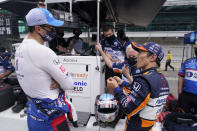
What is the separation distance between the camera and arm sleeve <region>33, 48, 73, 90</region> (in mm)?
1286

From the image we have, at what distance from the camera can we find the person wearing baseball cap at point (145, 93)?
4.17 ft

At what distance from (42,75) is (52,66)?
13 cm

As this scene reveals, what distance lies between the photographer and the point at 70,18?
110 inches

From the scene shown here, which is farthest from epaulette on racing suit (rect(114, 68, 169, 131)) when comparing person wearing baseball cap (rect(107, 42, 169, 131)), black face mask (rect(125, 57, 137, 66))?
black face mask (rect(125, 57, 137, 66))

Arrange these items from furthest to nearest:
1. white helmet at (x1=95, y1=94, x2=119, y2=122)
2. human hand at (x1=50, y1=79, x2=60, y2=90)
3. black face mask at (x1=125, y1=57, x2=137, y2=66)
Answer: black face mask at (x1=125, y1=57, x2=137, y2=66), white helmet at (x1=95, y1=94, x2=119, y2=122), human hand at (x1=50, y1=79, x2=60, y2=90)

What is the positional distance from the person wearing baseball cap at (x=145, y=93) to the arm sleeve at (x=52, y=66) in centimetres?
53

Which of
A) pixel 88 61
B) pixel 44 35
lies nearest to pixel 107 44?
pixel 88 61

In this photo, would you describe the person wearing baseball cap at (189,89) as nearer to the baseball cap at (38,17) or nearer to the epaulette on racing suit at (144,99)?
the epaulette on racing suit at (144,99)

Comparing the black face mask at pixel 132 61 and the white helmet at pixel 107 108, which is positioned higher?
the black face mask at pixel 132 61

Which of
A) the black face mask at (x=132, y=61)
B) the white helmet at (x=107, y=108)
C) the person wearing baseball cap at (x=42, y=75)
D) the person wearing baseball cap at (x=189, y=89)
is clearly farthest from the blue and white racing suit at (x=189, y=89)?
the person wearing baseball cap at (x=42, y=75)

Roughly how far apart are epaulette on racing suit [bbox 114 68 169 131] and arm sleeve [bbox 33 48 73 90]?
538 mm

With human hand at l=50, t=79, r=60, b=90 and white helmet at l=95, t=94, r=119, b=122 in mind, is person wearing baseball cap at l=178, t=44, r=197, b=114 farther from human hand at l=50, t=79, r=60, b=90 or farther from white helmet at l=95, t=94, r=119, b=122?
human hand at l=50, t=79, r=60, b=90

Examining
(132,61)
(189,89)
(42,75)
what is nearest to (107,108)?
(132,61)

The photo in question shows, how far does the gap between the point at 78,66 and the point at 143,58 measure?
1389 mm
